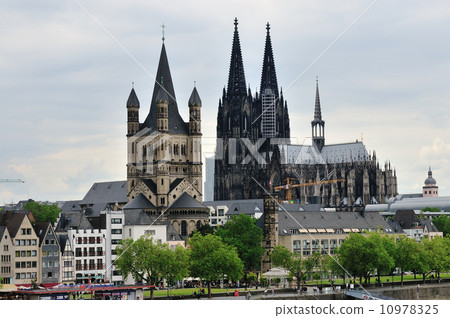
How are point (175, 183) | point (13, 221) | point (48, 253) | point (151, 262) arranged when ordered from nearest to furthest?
→ point (151, 262), point (13, 221), point (48, 253), point (175, 183)

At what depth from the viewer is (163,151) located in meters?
Result: 170

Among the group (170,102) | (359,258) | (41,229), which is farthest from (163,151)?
(359,258)

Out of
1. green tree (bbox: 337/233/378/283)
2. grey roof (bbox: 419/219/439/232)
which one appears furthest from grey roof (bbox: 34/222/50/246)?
grey roof (bbox: 419/219/439/232)

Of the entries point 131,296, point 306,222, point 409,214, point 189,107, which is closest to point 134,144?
point 189,107

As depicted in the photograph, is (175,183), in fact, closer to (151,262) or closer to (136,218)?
(136,218)

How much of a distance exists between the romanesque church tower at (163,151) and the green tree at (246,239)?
30.0m

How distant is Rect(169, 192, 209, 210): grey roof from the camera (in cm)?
16262

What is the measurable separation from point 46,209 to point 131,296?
264 feet

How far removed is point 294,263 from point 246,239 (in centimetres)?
1094

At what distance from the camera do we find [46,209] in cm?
16912

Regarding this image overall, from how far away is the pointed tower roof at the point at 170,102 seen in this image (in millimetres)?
169000

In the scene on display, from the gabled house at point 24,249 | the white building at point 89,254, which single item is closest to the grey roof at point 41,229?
the gabled house at point 24,249

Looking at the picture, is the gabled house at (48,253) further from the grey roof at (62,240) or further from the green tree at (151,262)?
the green tree at (151,262)
